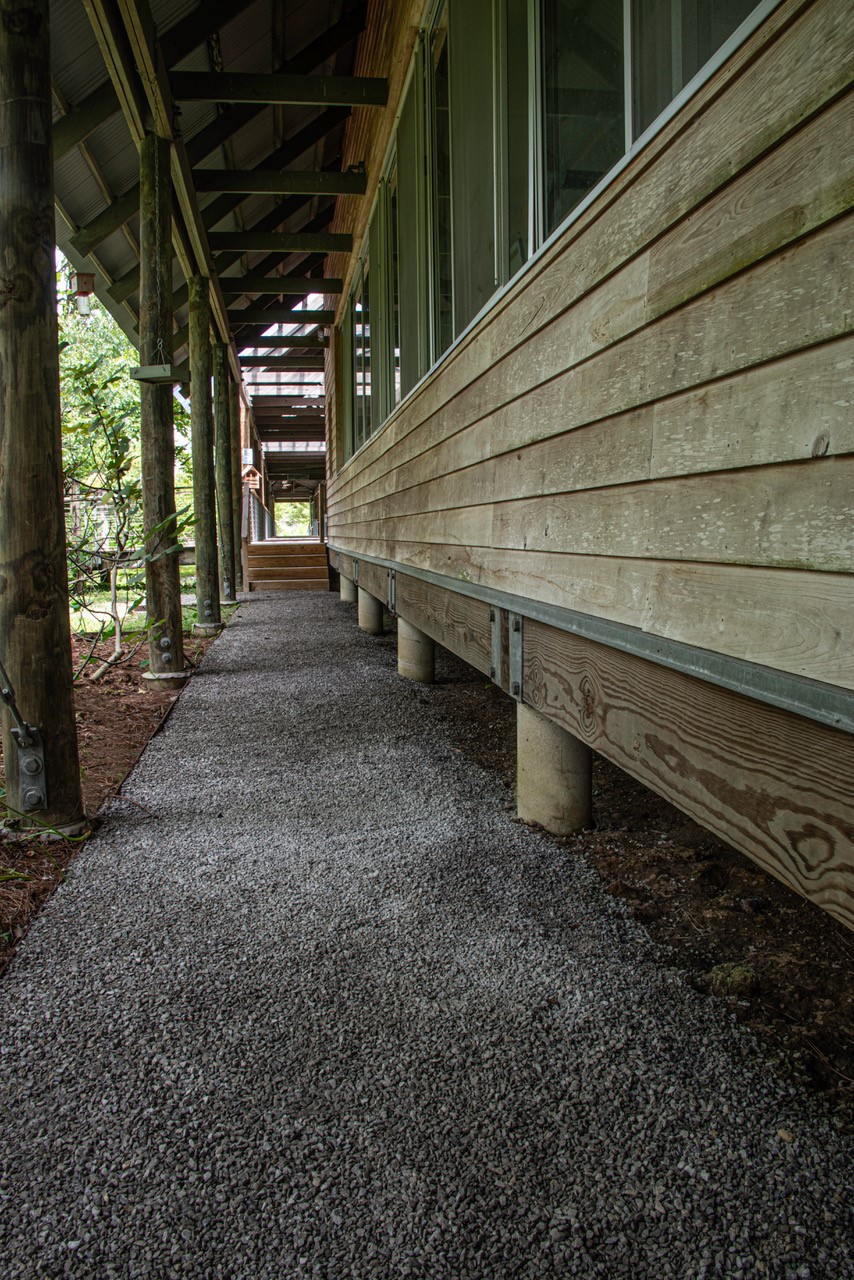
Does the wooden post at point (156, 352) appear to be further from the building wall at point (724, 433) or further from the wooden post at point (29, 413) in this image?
the building wall at point (724, 433)

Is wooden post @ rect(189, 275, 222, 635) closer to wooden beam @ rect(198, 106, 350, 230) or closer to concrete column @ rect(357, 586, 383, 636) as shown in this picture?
wooden beam @ rect(198, 106, 350, 230)

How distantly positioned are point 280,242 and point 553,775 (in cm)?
705

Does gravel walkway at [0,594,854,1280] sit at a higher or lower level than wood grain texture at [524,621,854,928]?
lower

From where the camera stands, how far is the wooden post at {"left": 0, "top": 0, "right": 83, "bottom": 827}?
7.74 feet

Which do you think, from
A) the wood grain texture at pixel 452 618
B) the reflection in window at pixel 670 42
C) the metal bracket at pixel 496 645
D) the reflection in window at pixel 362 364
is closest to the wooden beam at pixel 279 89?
the reflection in window at pixel 362 364

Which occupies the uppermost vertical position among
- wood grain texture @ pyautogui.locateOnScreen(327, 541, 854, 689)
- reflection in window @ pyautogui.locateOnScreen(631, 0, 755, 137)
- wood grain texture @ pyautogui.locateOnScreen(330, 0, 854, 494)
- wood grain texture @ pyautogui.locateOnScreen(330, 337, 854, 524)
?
reflection in window @ pyautogui.locateOnScreen(631, 0, 755, 137)

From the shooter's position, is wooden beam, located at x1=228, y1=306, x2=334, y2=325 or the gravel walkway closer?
the gravel walkway

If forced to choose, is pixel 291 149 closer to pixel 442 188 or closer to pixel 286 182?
pixel 286 182

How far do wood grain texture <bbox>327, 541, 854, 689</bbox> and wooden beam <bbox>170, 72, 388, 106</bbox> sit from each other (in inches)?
184

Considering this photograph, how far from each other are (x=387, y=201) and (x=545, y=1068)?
6031mm

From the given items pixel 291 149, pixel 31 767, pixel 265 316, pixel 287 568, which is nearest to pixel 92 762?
pixel 31 767

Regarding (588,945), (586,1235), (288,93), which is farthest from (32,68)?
(288,93)

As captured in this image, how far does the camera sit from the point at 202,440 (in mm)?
7281

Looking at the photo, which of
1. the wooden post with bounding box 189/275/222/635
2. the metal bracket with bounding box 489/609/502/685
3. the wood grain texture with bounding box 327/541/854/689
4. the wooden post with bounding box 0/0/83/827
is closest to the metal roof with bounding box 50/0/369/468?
the wooden post with bounding box 189/275/222/635
